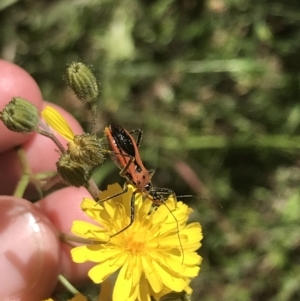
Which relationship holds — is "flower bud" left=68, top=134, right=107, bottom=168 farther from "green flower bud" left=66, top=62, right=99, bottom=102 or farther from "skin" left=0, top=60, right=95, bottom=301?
"skin" left=0, top=60, right=95, bottom=301

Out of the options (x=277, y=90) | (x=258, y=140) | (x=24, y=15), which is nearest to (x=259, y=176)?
(x=258, y=140)

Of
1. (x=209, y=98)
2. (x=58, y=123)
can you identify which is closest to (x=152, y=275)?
(x=58, y=123)

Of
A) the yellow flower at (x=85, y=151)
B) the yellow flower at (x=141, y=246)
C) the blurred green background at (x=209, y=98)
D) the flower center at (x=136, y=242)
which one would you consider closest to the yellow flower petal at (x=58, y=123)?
the yellow flower at (x=85, y=151)

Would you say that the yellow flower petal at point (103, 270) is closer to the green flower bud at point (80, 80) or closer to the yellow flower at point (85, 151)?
the yellow flower at point (85, 151)

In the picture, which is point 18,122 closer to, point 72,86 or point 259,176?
point 72,86

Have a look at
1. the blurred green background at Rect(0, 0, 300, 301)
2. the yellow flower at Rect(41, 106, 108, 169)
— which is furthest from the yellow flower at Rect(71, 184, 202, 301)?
the blurred green background at Rect(0, 0, 300, 301)

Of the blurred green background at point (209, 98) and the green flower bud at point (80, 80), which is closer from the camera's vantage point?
the green flower bud at point (80, 80)

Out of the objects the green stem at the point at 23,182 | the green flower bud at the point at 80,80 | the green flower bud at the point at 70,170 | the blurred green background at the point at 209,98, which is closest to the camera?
the green flower bud at the point at 70,170

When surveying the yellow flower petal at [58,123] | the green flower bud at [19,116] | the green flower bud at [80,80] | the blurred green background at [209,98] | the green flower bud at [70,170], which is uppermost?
the green flower bud at [80,80]
